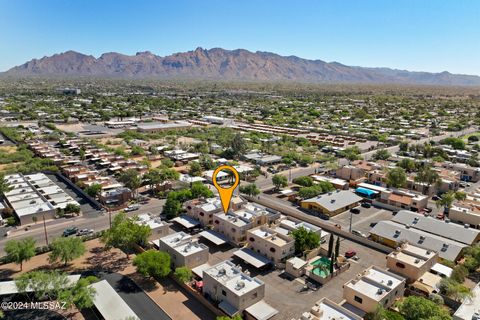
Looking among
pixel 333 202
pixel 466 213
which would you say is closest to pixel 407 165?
pixel 466 213

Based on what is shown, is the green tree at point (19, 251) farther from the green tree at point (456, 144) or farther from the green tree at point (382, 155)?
the green tree at point (456, 144)

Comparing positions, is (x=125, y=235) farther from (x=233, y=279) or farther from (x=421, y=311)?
(x=421, y=311)

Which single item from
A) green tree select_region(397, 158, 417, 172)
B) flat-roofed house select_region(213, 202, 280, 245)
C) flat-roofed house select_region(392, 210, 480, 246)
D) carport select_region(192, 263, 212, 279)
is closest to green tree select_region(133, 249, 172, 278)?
carport select_region(192, 263, 212, 279)

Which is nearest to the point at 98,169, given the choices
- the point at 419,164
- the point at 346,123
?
the point at 419,164

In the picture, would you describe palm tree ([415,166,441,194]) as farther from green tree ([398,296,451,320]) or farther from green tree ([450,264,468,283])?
green tree ([398,296,451,320])

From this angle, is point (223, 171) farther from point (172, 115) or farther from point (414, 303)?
point (172, 115)

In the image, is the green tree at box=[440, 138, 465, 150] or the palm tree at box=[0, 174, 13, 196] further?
the green tree at box=[440, 138, 465, 150]
